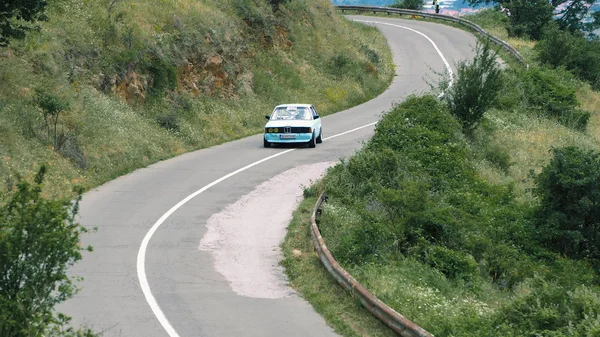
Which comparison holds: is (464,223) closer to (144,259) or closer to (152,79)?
(144,259)

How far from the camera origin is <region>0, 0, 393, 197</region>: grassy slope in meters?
23.8

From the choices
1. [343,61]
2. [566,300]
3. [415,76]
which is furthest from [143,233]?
[415,76]

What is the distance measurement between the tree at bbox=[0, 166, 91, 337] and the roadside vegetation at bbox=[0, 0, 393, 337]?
0.04 feet

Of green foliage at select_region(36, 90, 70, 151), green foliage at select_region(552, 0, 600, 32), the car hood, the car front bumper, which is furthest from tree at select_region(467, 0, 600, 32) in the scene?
green foliage at select_region(36, 90, 70, 151)

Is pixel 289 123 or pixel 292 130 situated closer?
pixel 292 130

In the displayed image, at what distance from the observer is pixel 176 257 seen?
16.6 m

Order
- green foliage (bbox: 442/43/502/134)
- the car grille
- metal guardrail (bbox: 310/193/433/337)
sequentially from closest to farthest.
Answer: metal guardrail (bbox: 310/193/433/337), the car grille, green foliage (bbox: 442/43/502/134)

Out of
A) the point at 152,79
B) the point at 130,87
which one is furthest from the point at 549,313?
the point at 152,79

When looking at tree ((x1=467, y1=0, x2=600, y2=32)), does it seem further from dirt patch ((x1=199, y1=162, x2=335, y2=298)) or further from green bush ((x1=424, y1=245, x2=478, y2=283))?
green bush ((x1=424, y1=245, x2=478, y2=283))

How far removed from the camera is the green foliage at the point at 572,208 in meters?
22.1

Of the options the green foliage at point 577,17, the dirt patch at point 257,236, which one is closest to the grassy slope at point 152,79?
the dirt patch at point 257,236

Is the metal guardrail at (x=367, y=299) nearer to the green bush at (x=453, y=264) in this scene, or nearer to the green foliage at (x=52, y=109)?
the green bush at (x=453, y=264)

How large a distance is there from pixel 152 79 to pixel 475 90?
12.9m

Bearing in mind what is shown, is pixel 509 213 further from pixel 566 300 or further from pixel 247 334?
pixel 247 334
